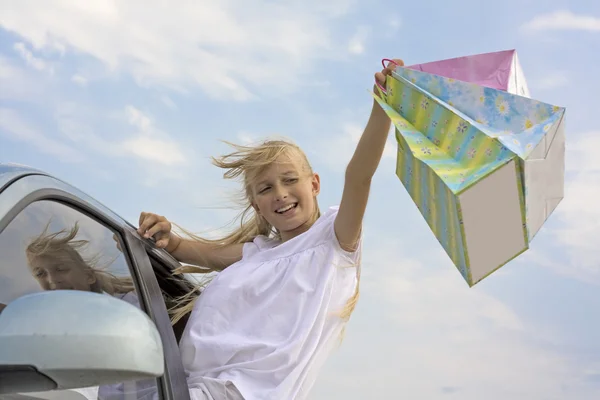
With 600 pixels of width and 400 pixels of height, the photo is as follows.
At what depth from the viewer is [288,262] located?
2.64 m

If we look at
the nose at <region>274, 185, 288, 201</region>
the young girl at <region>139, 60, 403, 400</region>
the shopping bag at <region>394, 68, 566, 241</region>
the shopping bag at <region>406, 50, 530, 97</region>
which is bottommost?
the young girl at <region>139, 60, 403, 400</region>

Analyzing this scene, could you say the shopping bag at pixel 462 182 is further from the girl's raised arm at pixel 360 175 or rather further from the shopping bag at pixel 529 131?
the girl's raised arm at pixel 360 175

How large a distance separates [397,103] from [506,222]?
2.16 feet

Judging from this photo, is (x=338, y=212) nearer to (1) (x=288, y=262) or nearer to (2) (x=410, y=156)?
(1) (x=288, y=262)

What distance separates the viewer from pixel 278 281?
2.56 metres

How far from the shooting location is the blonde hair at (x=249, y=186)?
2803 mm

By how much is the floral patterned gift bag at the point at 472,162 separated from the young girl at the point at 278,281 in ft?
1.10

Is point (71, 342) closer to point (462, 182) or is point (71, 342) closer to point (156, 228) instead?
point (462, 182)

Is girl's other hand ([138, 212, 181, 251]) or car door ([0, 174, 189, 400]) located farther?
girl's other hand ([138, 212, 181, 251])

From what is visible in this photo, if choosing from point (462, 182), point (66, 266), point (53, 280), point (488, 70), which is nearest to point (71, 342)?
point (53, 280)

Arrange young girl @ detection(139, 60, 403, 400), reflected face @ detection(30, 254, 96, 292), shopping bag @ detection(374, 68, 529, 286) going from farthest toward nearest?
1. young girl @ detection(139, 60, 403, 400)
2. shopping bag @ detection(374, 68, 529, 286)
3. reflected face @ detection(30, 254, 96, 292)

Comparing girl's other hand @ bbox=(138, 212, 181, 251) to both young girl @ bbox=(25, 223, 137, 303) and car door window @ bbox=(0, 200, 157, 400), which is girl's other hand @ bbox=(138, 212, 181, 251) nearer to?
car door window @ bbox=(0, 200, 157, 400)

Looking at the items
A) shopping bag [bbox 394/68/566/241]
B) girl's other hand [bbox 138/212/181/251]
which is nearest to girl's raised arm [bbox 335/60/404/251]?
shopping bag [bbox 394/68/566/241]

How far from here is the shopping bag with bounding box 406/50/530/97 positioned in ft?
7.00
